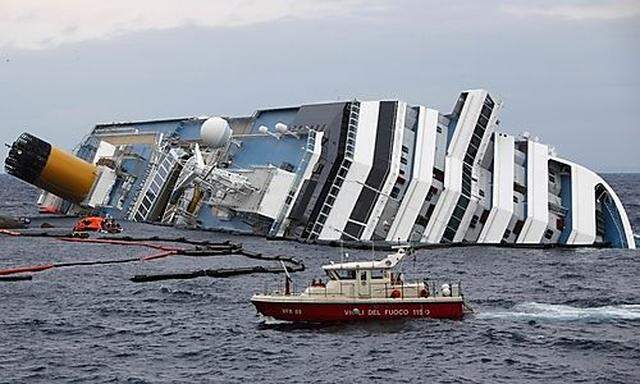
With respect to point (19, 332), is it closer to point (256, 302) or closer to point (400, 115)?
point (256, 302)

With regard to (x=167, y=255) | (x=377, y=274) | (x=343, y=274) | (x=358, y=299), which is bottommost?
(x=167, y=255)

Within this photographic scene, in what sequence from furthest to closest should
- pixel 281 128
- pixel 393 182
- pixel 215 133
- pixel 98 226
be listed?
pixel 215 133 → pixel 98 226 → pixel 281 128 → pixel 393 182

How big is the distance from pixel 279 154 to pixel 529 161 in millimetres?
19542

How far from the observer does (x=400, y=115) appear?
8288cm

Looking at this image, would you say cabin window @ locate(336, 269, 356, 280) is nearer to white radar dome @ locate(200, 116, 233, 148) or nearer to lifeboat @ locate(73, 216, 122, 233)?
lifeboat @ locate(73, 216, 122, 233)

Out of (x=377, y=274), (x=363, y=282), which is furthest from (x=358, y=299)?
(x=377, y=274)

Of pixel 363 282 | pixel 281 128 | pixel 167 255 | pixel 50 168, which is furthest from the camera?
pixel 50 168

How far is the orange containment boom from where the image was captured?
102 metres

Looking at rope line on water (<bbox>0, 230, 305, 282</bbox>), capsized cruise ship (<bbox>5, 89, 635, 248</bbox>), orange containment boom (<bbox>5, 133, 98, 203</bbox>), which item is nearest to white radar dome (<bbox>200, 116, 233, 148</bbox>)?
capsized cruise ship (<bbox>5, 89, 635, 248</bbox>)

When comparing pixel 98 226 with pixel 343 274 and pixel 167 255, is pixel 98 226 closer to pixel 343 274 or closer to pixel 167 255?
pixel 167 255

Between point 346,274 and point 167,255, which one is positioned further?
point 167,255

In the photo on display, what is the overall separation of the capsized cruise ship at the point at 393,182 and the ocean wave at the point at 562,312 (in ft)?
87.0

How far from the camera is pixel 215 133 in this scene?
308 ft

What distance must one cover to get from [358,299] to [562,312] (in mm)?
10957
